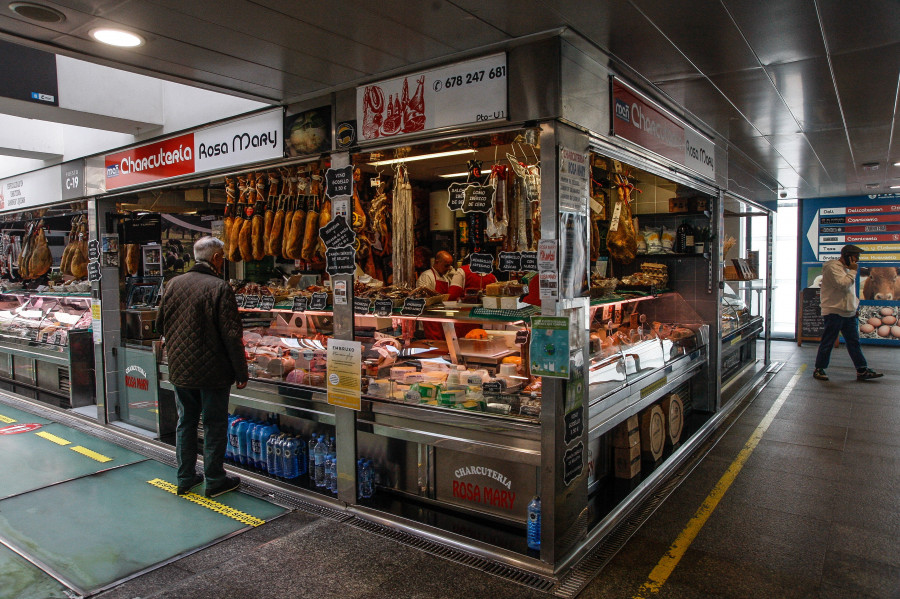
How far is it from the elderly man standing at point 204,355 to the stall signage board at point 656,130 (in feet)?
9.85

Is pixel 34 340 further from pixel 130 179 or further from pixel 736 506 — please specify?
pixel 736 506

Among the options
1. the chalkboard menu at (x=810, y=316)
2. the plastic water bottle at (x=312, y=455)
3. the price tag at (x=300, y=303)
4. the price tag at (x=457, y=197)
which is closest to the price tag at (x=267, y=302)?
the price tag at (x=300, y=303)

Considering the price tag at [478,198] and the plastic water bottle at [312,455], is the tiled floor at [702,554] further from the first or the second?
the price tag at [478,198]

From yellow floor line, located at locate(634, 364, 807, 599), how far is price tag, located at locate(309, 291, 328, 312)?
287 centimetres

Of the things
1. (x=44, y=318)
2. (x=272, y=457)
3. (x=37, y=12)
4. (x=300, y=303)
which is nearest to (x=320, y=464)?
(x=272, y=457)

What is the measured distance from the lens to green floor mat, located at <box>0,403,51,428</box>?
6.46 metres

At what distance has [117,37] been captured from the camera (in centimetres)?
324

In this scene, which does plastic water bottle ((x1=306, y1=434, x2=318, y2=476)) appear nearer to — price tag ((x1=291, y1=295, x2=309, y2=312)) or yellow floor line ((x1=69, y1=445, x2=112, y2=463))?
price tag ((x1=291, y1=295, x2=309, y2=312))

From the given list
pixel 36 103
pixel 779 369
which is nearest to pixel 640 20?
pixel 36 103

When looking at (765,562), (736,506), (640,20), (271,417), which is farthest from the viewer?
(271,417)

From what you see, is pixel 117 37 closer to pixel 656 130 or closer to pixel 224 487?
pixel 224 487

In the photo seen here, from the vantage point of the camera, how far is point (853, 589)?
10.2ft

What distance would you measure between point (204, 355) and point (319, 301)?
92 centimetres

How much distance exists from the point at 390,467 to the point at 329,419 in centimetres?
58
